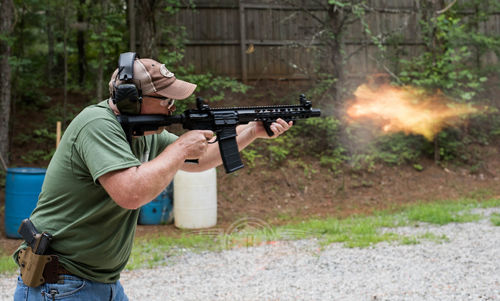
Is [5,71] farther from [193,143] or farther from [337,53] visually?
[193,143]

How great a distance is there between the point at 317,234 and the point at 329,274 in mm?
2177

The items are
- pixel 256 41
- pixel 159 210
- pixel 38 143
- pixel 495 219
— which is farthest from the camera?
pixel 256 41

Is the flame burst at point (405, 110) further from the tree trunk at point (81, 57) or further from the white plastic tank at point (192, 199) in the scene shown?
the tree trunk at point (81, 57)

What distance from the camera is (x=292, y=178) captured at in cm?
1167

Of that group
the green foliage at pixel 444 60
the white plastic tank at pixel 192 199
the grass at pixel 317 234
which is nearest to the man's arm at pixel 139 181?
the grass at pixel 317 234

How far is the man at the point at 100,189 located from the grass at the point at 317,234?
13.5 ft

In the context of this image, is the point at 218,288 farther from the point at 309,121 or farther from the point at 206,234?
the point at 309,121

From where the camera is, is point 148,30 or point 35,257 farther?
point 148,30

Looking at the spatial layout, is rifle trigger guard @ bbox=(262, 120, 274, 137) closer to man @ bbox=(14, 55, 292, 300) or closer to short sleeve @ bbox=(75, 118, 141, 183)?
man @ bbox=(14, 55, 292, 300)

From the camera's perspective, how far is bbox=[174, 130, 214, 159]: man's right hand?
2.67 m

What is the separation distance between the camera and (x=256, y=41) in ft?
46.0

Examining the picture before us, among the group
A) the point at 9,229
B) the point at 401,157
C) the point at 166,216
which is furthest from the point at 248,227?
the point at 401,157

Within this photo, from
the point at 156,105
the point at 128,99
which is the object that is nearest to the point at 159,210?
the point at 156,105

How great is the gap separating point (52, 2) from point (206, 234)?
7800 millimetres
